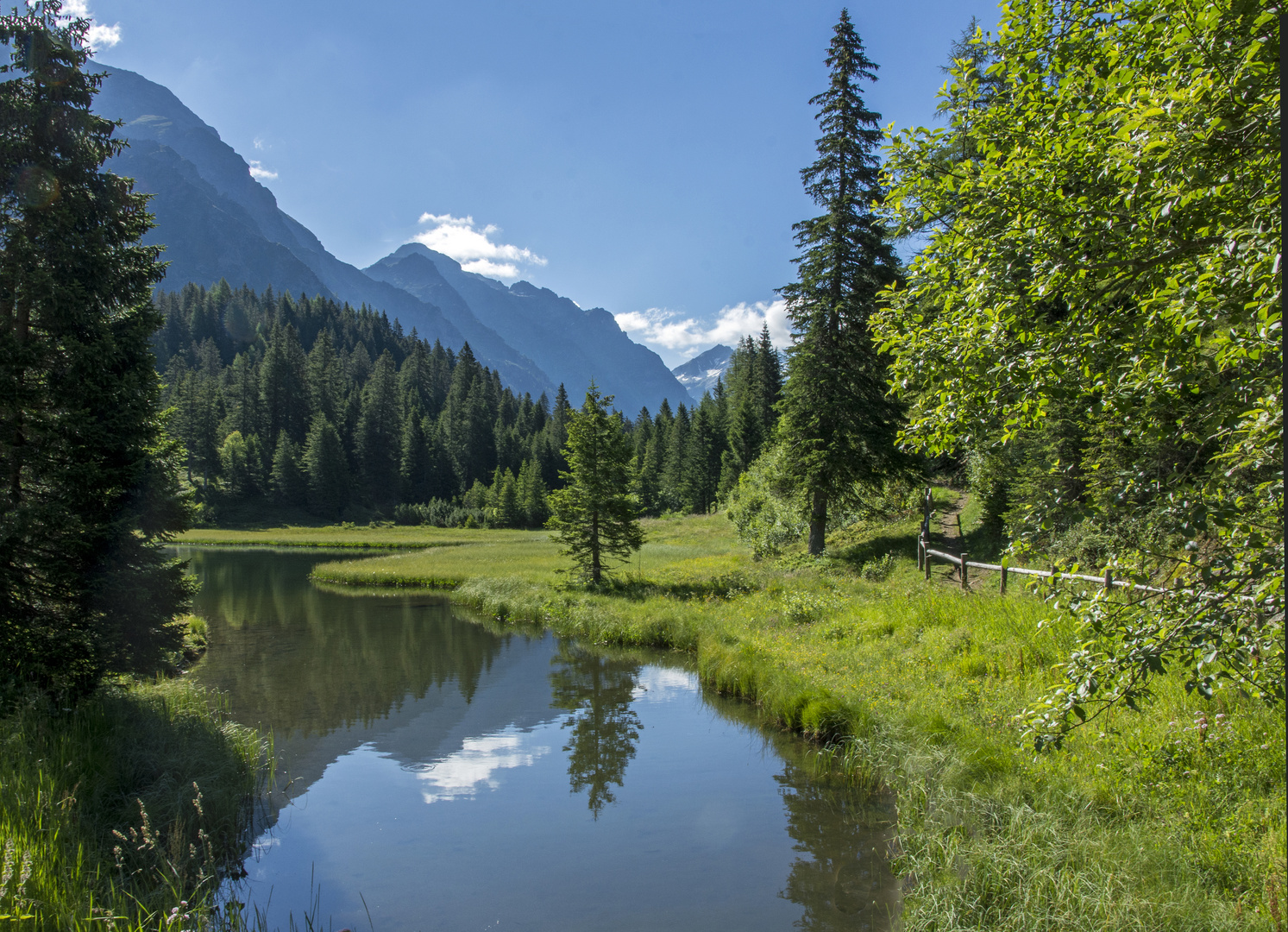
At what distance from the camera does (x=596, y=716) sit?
15242 millimetres

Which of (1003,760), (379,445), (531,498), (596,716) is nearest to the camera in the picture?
(1003,760)

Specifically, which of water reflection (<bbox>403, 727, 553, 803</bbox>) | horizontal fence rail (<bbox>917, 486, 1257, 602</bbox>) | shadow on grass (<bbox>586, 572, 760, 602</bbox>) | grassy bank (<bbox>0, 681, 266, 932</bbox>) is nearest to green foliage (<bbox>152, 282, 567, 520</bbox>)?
shadow on grass (<bbox>586, 572, 760, 602</bbox>)

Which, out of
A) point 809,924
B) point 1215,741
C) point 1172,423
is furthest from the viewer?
point 809,924

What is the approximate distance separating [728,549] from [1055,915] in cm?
3263

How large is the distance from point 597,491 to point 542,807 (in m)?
18.0

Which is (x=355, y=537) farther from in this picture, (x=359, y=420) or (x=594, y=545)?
(x=594, y=545)

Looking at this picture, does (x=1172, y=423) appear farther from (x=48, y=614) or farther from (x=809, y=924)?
(x=48, y=614)

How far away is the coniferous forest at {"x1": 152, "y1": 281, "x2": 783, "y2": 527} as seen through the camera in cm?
8000

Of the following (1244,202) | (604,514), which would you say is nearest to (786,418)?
(604,514)

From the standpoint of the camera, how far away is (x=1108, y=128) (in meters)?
4.93

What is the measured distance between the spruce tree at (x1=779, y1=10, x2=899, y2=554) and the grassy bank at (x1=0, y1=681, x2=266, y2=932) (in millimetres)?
18814

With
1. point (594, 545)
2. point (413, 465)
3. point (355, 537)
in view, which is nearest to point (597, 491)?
point (594, 545)

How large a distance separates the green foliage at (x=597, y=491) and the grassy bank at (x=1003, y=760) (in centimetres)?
→ 808

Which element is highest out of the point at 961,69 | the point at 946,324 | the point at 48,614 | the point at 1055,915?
the point at 961,69
